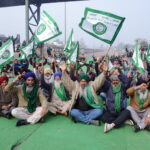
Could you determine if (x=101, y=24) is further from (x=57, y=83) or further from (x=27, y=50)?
(x=27, y=50)

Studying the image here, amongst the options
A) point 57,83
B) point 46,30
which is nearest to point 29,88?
point 57,83

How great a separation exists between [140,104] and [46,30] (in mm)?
2751

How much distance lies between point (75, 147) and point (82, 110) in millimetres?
1059

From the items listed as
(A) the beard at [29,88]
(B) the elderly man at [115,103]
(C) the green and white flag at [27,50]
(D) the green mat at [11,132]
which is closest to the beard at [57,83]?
(A) the beard at [29,88]

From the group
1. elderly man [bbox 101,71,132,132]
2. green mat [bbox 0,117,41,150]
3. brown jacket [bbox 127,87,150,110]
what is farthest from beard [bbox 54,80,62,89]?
brown jacket [bbox 127,87,150,110]

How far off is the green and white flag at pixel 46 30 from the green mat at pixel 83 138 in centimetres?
206

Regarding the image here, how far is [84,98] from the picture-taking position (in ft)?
11.6

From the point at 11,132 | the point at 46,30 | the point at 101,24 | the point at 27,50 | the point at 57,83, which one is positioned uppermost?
the point at 101,24

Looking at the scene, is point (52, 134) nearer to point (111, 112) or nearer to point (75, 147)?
point (75, 147)

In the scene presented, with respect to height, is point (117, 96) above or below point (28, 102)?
above

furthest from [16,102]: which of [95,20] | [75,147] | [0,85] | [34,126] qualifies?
[95,20]

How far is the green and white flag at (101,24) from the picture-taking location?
3.60 m

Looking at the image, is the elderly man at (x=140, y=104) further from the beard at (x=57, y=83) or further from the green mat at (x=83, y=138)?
the beard at (x=57, y=83)

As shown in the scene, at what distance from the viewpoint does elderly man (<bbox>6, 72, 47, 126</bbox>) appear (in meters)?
3.40
